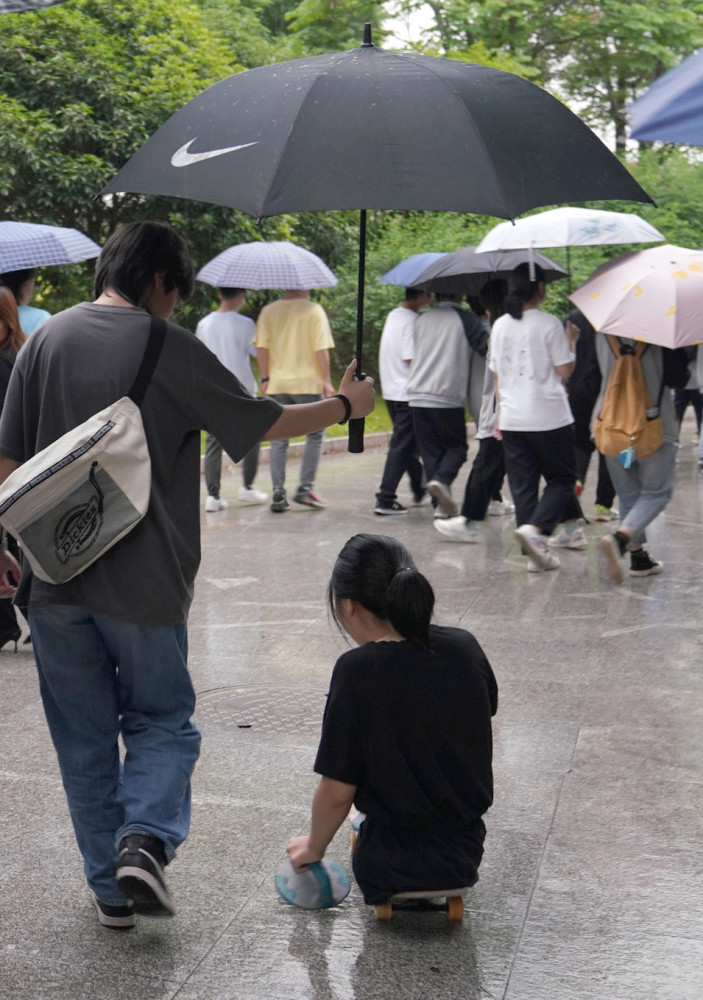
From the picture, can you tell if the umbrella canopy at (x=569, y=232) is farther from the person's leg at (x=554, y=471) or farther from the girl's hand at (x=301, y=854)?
the girl's hand at (x=301, y=854)

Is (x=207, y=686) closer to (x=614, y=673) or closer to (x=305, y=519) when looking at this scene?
(x=614, y=673)

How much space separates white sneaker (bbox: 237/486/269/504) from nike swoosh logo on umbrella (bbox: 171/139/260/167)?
21.2 feet

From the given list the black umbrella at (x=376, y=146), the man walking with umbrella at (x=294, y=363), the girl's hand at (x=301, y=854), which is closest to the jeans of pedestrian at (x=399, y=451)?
the man walking with umbrella at (x=294, y=363)

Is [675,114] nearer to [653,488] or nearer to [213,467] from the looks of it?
[653,488]

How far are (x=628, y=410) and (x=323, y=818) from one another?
429 cm

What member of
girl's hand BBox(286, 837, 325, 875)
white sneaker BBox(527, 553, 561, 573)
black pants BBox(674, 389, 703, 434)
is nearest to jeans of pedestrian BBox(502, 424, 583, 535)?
white sneaker BBox(527, 553, 561, 573)

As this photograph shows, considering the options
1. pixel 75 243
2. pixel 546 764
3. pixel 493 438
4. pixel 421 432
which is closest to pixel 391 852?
pixel 546 764

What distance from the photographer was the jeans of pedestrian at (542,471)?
7855 millimetres

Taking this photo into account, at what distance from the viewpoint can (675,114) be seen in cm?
347

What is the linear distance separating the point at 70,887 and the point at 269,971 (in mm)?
743

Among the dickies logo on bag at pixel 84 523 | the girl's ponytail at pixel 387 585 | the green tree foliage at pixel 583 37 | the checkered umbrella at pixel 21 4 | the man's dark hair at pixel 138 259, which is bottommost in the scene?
the girl's ponytail at pixel 387 585

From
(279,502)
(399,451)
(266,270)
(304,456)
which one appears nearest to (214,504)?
(279,502)

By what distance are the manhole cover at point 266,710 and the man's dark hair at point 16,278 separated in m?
2.19

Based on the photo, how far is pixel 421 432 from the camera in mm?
9422
